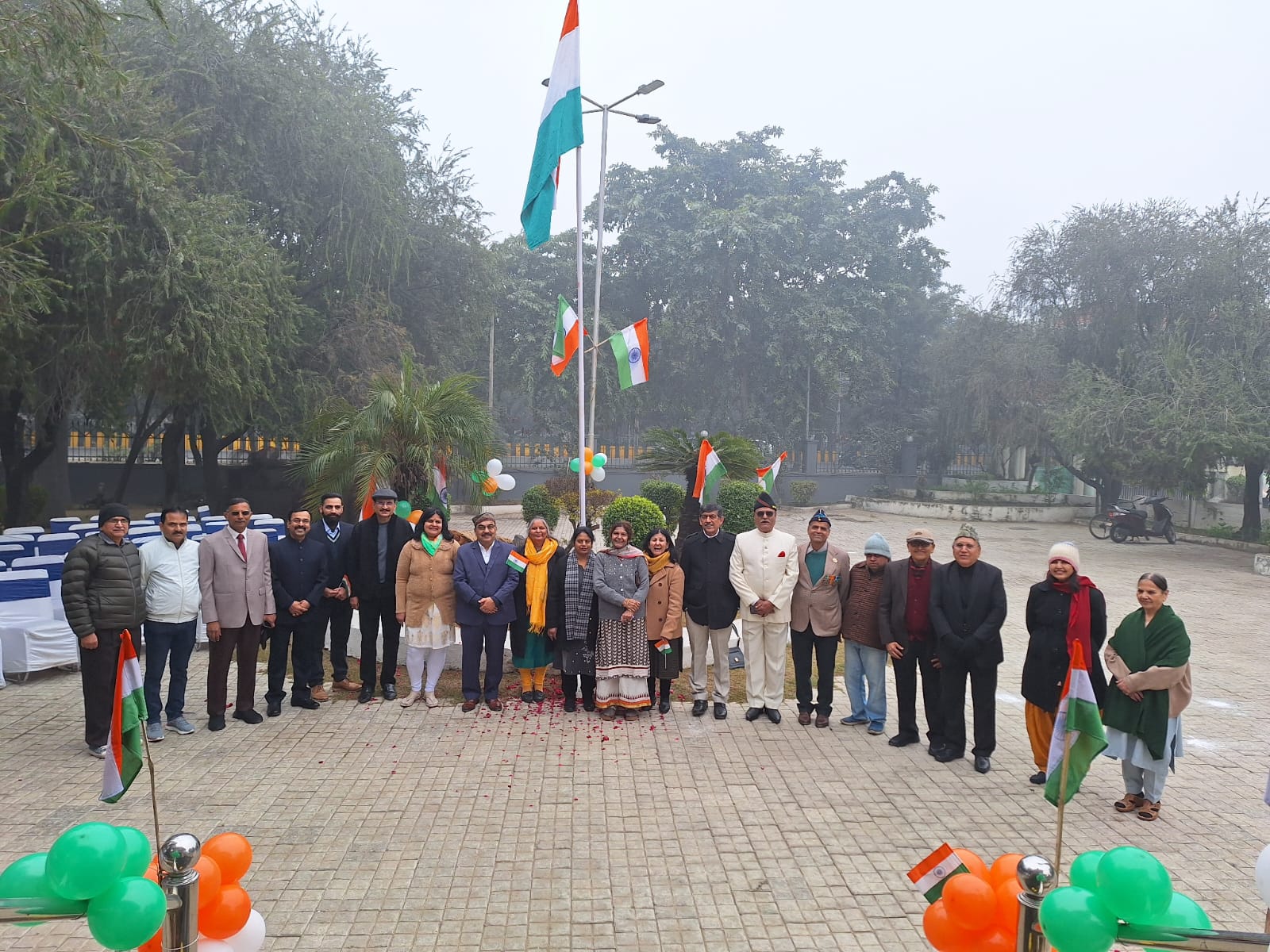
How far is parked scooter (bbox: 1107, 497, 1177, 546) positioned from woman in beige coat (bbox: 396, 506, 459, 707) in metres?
20.8

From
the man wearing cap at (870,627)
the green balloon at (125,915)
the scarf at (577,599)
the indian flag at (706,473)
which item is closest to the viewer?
the green balloon at (125,915)

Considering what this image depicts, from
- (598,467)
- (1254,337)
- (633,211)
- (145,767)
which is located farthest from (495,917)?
(633,211)

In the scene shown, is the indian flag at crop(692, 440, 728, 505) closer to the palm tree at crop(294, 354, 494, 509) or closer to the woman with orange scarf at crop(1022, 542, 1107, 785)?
the palm tree at crop(294, 354, 494, 509)

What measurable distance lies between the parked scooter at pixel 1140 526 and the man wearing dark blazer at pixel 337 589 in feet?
69.2

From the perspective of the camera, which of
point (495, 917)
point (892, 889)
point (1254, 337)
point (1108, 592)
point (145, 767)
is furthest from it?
point (1254, 337)

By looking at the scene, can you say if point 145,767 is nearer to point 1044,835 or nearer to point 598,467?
point 1044,835

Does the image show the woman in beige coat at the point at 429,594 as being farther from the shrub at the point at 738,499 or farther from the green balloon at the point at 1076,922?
the shrub at the point at 738,499

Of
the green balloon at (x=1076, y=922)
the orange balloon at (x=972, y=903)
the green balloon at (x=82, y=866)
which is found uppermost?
the green balloon at (x=82, y=866)

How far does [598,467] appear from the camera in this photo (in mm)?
16469

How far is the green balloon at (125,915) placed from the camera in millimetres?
2080

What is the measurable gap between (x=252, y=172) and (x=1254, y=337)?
2200 centimetres

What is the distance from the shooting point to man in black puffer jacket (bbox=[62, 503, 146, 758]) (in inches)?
236

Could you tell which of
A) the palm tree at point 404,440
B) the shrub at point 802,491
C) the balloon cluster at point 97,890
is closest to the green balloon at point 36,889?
the balloon cluster at point 97,890

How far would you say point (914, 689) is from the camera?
6762 millimetres
